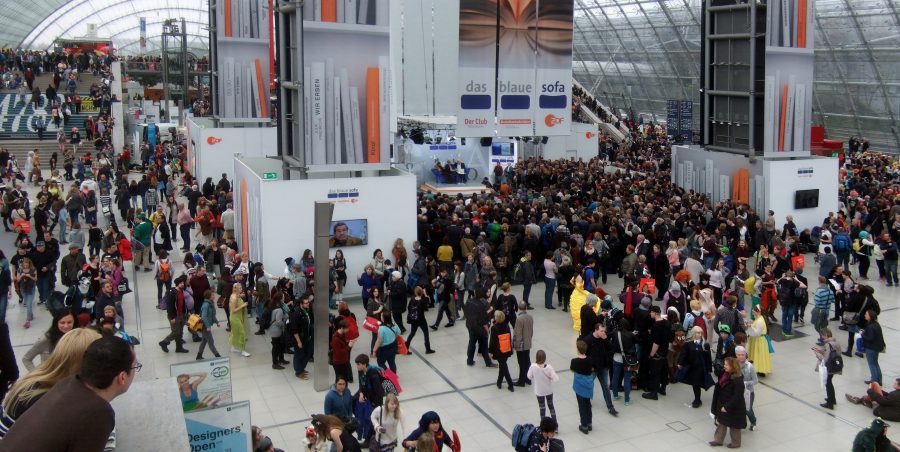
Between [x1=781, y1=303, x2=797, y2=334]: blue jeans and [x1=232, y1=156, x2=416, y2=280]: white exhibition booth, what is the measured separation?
281 inches

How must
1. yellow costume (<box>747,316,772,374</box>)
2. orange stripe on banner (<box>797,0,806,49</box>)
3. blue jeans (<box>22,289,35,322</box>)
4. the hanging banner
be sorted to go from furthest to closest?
orange stripe on banner (<box>797,0,806,49</box>) < the hanging banner < blue jeans (<box>22,289,35,322</box>) < yellow costume (<box>747,316,772,374</box>)

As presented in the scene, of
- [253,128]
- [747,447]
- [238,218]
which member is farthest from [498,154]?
[747,447]

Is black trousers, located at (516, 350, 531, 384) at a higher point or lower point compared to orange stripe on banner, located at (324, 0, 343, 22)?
lower

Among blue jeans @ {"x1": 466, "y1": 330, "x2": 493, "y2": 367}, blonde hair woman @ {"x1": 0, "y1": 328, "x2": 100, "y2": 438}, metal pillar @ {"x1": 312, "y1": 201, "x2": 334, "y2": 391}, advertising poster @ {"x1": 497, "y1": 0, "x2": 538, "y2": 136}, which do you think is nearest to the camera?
blonde hair woman @ {"x1": 0, "y1": 328, "x2": 100, "y2": 438}

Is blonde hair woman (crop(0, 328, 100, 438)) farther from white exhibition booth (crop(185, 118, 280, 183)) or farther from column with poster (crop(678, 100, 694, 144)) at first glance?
column with poster (crop(678, 100, 694, 144))

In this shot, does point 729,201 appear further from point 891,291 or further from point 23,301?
point 23,301

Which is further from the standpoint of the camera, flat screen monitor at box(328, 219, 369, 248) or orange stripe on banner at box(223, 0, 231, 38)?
orange stripe on banner at box(223, 0, 231, 38)

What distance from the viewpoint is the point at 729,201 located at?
21734mm

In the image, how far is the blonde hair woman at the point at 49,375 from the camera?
3609 mm

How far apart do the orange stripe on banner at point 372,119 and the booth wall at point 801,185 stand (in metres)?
10.5

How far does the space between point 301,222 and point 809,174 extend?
44.5 feet

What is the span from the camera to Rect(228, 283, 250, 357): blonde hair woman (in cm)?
1262

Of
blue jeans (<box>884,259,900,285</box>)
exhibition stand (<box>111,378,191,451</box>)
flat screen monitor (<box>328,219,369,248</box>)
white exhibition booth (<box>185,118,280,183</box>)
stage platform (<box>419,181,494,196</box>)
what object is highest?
white exhibition booth (<box>185,118,280,183</box>)

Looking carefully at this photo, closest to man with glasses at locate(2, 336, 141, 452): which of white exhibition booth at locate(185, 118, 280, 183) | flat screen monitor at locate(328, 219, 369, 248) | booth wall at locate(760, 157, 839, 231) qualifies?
flat screen monitor at locate(328, 219, 369, 248)
